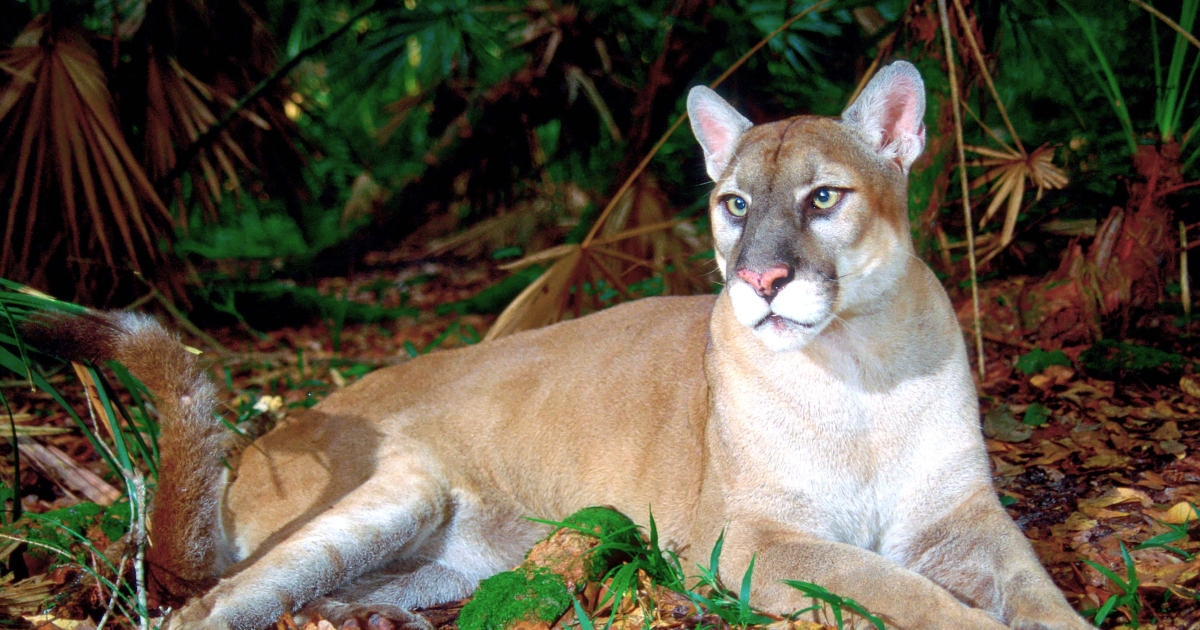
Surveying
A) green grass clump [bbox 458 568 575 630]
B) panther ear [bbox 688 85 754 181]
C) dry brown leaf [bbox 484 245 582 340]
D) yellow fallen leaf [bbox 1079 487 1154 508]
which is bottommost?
green grass clump [bbox 458 568 575 630]

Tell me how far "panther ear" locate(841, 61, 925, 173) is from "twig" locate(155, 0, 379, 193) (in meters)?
3.60

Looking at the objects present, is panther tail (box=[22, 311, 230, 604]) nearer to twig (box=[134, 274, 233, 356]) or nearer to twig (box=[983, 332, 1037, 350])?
twig (box=[134, 274, 233, 356])

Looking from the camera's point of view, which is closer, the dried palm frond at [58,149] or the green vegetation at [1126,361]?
the green vegetation at [1126,361]

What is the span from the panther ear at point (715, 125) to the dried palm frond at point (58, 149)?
3.13 meters

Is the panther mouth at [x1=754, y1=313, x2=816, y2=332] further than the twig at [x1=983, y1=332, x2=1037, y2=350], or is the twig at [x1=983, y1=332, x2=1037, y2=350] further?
the twig at [x1=983, y1=332, x2=1037, y2=350]

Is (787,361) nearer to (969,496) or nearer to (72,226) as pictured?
(969,496)

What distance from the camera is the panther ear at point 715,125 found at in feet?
11.3

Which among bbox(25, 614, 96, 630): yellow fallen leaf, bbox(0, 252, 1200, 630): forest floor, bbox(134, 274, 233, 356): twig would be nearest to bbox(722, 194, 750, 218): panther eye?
bbox(0, 252, 1200, 630): forest floor

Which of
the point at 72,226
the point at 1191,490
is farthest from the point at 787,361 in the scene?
the point at 72,226

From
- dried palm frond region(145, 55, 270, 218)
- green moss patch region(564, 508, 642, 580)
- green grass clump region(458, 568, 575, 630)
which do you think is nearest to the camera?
green grass clump region(458, 568, 575, 630)

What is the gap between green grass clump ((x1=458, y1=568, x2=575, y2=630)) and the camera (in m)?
3.15

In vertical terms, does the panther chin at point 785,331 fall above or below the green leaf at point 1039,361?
above

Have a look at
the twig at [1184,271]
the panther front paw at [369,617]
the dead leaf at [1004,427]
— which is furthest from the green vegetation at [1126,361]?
the panther front paw at [369,617]

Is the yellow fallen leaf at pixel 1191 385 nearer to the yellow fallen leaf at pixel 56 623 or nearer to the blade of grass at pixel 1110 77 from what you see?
the blade of grass at pixel 1110 77
